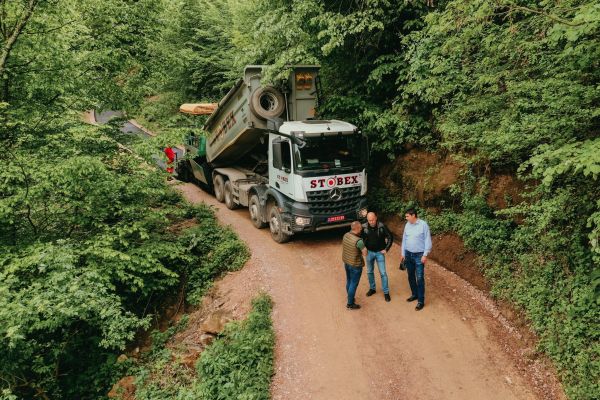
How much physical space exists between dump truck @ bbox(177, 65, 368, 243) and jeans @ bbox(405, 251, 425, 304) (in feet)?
7.45

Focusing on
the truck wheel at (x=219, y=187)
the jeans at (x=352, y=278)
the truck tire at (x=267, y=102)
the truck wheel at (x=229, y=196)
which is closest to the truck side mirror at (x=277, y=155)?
the truck tire at (x=267, y=102)

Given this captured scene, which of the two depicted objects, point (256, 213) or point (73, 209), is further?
point (256, 213)

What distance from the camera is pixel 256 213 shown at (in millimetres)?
10867

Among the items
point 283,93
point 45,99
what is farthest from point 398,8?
point 45,99

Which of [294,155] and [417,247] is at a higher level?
[294,155]

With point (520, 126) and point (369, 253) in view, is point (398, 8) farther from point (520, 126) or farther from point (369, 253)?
point (369, 253)

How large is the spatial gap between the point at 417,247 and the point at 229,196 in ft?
25.5

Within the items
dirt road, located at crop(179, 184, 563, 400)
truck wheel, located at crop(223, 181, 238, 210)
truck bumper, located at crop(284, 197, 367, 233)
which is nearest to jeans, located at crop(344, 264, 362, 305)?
dirt road, located at crop(179, 184, 563, 400)

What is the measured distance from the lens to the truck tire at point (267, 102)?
32.2 ft

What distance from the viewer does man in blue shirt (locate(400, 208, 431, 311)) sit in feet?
20.8

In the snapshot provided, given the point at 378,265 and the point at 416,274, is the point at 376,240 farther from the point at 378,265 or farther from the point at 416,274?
the point at 416,274

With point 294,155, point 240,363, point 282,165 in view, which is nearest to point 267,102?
point 282,165

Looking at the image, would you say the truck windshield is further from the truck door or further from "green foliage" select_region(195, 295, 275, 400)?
"green foliage" select_region(195, 295, 275, 400)

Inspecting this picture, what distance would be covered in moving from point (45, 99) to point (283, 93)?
5649mm
